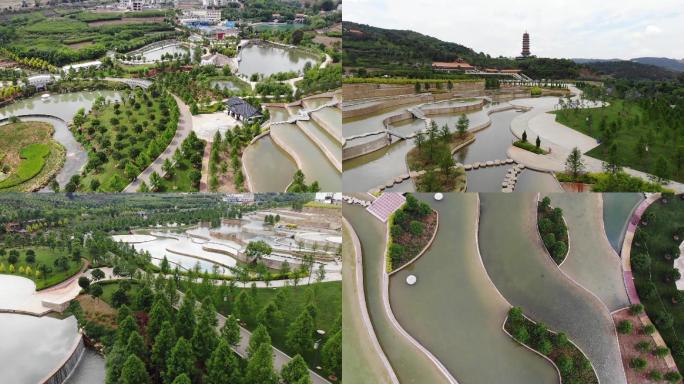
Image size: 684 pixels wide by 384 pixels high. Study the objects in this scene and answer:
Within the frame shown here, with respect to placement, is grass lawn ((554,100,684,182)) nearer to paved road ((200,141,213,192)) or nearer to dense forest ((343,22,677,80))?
dense forest ((343,22,677,80))

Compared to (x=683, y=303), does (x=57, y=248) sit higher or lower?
higher

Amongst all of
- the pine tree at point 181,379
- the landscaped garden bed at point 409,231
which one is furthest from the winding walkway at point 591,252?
the pine tree at point 181,379

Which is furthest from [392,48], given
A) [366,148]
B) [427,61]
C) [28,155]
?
[28,155]

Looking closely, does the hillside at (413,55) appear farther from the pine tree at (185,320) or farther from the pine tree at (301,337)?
the pine tree at (185,320)

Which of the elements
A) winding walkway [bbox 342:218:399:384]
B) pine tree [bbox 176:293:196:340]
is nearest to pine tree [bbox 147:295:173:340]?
pine tree [bbox 176:293:196:340]

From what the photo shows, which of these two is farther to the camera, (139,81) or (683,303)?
(139,81)

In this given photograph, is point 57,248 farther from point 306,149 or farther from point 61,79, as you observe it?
point 306,149

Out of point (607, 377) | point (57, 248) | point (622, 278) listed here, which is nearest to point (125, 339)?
point (57, 248)
